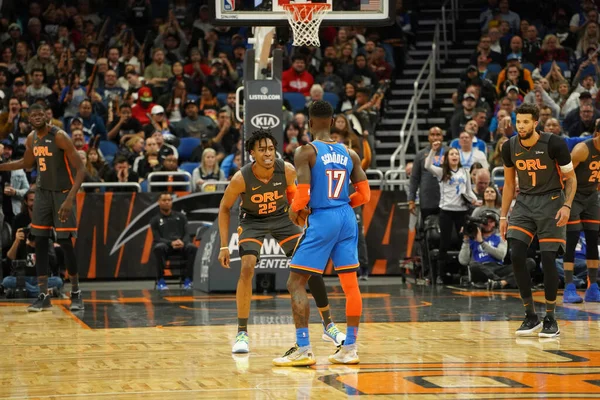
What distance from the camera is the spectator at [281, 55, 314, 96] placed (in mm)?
20656

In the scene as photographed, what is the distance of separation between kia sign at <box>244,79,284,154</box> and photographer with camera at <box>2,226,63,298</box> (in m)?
3.36

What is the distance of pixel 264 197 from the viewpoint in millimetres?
9203

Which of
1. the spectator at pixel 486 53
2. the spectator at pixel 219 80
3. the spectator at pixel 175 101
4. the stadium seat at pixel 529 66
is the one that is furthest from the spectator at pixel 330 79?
the stadium seat at pixel 529 66

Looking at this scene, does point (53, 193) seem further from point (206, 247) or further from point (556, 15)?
point (556, 15)

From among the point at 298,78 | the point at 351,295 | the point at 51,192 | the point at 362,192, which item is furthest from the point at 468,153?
the point at 351,295

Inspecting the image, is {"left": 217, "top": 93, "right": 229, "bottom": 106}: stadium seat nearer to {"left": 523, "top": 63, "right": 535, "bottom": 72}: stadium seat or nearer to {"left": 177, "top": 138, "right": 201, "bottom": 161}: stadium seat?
{"left": 177, "top": 138, "right": 201, "bottom": 161}: stadium seat

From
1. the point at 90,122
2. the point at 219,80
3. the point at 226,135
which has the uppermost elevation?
the point at 219,80

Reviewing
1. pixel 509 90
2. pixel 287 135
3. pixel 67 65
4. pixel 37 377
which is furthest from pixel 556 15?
pixel 37 377

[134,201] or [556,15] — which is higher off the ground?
[556,15]

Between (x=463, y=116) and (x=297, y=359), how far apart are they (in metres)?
11.9

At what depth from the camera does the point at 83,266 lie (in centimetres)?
1697

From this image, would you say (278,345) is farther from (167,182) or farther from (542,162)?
(167,182)

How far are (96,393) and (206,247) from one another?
813 cm

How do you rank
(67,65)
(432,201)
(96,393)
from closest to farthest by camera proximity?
(96,393)
(432,201)
(67,65)
